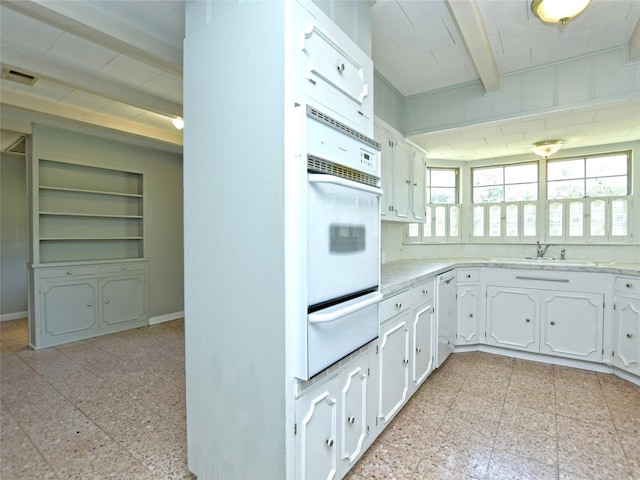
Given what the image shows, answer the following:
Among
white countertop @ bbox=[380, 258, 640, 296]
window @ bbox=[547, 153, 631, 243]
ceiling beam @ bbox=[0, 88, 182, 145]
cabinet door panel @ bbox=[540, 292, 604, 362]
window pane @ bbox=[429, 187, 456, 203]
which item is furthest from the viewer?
window pane @ bbox=[429, 187, 456, 203]

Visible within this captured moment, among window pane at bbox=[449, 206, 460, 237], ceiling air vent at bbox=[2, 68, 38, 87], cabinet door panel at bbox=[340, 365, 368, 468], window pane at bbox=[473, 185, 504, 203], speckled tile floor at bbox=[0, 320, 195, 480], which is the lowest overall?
speckled tile floor at bbox=[0, 320, 195, 480]

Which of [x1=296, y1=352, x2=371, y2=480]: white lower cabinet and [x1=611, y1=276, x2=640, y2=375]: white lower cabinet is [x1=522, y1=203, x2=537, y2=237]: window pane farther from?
[x1=296, y1=352, x2=371, y2=480]: white lower cabinet

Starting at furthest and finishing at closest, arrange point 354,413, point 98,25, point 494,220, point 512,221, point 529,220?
point 494,220, point 512,221, point 529,220, point 98,25, point 354,413

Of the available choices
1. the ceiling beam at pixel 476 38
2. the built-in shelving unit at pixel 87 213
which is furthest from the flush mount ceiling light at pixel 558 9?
the built-in shelving unit at pixel 87 213

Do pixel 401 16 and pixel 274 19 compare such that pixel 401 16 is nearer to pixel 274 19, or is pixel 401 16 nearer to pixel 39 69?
pixel 274 19

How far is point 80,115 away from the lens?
11.6 feet

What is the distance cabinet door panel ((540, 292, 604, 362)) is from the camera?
114 inches

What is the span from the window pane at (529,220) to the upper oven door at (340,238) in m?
3.08

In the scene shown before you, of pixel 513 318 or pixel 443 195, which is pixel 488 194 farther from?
pixel 513 318

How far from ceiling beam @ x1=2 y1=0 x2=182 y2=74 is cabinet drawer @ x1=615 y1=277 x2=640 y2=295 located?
3.70m

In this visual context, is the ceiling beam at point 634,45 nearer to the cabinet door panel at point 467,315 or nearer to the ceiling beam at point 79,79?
the cabinet door panel at point 467,315

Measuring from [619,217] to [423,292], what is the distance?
2.63 metres

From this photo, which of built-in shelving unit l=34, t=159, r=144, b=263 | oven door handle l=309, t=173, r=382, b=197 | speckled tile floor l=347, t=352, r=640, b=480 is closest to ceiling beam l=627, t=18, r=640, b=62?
oven door handle l=309, t=173, r=382, b=197

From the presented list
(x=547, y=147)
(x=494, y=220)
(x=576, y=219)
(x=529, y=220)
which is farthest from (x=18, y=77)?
(x=576, y=219)
